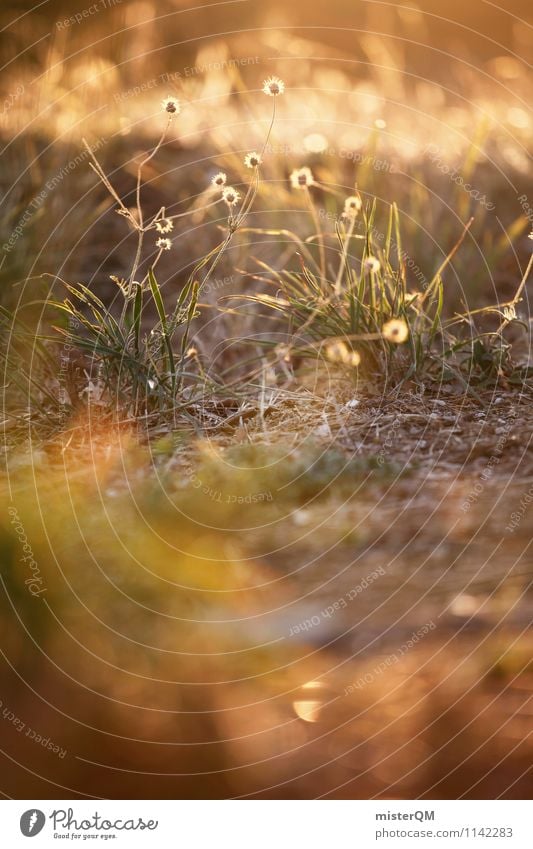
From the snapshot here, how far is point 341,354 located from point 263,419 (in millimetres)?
221

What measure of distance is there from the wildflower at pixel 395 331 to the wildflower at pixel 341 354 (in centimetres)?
8

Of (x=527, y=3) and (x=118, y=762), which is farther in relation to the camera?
(x=527, y=3)

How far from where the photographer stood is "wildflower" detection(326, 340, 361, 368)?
1618 mm

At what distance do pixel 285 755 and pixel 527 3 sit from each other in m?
1.64

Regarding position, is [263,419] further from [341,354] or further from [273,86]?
[273,86]

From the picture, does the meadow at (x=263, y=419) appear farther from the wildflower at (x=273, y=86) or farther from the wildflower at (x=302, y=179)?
the wildflower at (x=302, y=179)

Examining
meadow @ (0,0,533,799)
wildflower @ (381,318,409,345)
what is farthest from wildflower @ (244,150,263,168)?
wildflower @ (381,318,409,345)

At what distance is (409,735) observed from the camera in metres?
1.16

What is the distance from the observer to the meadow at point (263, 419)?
1186 millimetres

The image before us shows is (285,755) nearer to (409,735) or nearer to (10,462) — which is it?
(409,735)

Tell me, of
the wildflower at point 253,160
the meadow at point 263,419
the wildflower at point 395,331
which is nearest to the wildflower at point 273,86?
the meadow at point 263,419

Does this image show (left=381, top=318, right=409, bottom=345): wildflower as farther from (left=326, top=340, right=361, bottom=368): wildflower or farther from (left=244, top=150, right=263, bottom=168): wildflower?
(left=244, top=150, right=263, bottom=168): wildflower

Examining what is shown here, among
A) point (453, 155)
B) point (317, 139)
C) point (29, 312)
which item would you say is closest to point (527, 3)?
point (453, 155)

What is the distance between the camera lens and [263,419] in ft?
5.25
